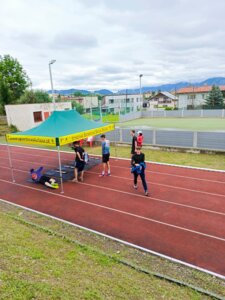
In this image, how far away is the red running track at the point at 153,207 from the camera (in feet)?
17.7

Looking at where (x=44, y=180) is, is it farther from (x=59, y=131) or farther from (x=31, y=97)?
(x=31, y=97)

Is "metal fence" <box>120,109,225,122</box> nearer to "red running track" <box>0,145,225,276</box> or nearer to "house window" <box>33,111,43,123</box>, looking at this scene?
"house window" <box>33,111,43,123</box>

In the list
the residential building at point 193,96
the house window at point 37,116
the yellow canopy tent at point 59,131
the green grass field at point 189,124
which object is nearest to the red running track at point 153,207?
the yellow canopy tent at point 59,131

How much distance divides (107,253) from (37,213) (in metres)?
3.05

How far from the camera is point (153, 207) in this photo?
23.7 feet

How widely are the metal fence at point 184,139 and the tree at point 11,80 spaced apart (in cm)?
2790

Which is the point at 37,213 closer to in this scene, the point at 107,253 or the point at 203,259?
the point at 107,253

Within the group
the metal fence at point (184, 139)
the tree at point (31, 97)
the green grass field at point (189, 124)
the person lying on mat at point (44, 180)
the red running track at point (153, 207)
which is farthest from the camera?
the tree at point (31, 97)

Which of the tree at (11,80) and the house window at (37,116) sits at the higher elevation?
the tree at (11,80)

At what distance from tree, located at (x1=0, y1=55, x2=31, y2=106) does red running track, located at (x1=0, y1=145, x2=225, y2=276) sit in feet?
94.9

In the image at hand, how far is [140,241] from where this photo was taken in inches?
220

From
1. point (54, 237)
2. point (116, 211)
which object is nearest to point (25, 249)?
point (54, 237)

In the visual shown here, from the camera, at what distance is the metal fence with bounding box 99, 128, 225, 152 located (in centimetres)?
1307

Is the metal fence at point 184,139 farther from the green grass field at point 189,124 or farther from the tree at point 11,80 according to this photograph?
the tree at point 11,80
